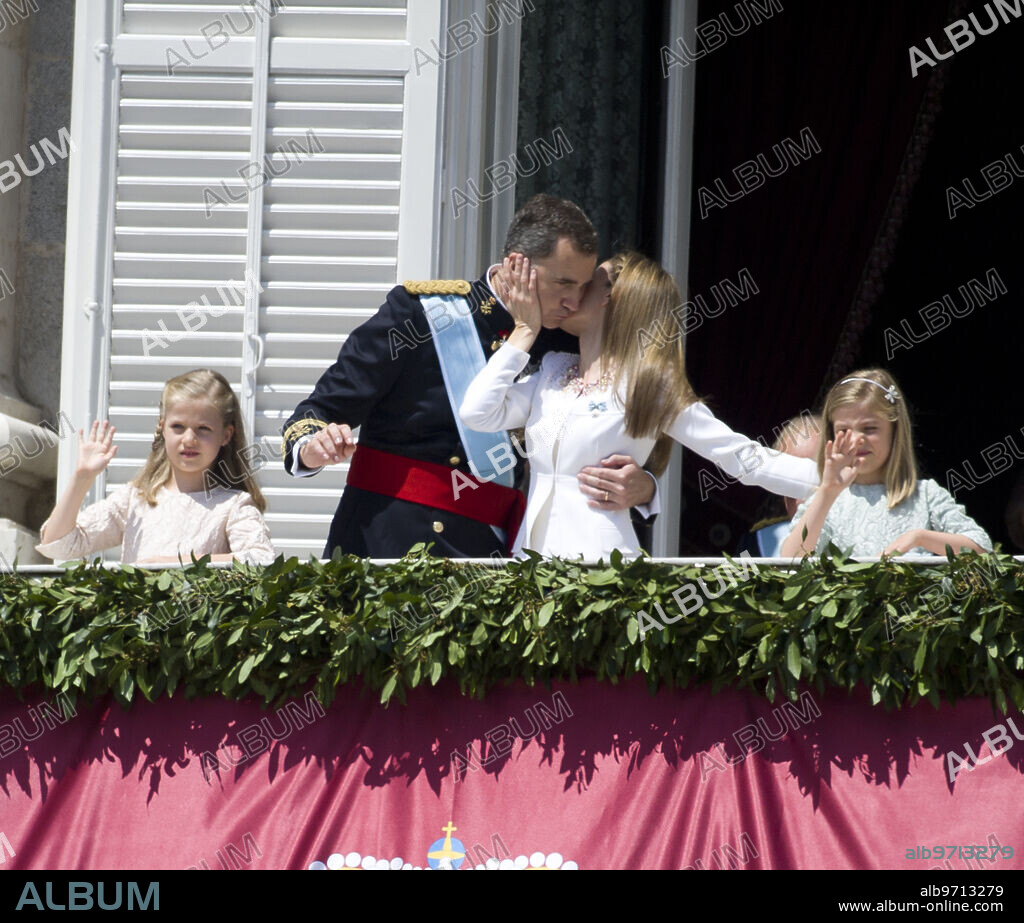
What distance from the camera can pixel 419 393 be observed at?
4109 mm

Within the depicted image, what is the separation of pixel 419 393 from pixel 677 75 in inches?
113

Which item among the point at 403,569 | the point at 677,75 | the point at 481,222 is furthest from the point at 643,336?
the point at 677,75

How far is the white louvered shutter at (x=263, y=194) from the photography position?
506 centimetres

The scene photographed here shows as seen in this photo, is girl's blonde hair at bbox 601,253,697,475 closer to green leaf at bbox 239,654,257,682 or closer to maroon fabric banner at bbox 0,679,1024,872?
maroon fabric banner at bbox 0,679,1024,872

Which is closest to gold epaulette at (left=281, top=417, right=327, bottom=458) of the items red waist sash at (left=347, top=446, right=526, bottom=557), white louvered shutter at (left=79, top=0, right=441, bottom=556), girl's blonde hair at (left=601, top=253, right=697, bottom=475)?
red waist sash at (left=347, top=446, right=526, bottom=557)

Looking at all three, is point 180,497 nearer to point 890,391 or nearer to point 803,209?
point 890,391

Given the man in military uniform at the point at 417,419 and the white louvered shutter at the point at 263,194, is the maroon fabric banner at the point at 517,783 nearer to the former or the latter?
the man in military uniform at the point at 417,419

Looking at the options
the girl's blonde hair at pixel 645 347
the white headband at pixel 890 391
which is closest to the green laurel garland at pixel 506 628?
the girl's blonde hair at pixel 645 347

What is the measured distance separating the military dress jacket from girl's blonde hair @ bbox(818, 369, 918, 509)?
855mm

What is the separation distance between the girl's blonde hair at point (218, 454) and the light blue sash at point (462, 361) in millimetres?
622

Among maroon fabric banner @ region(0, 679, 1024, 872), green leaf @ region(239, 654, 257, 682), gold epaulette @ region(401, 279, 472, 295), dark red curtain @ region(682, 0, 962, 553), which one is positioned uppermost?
dark red curtain @ region(682, 0, 962, 553)

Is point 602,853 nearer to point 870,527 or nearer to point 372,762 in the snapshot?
point 372,762

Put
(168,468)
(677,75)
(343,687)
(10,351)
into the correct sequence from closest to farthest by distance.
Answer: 1. (343,687)
2. (168,468)
3. (10,351)
4. (677,75)

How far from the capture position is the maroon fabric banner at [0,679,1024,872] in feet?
10.9
